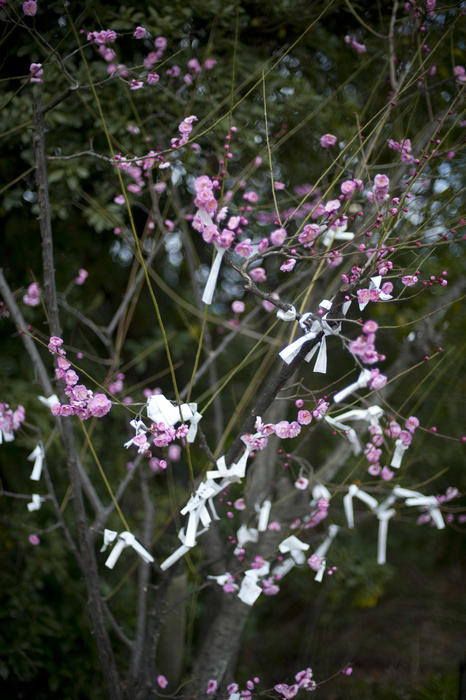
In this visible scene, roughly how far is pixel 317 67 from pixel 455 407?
5.97 feet

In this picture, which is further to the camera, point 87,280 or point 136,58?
point 87,280

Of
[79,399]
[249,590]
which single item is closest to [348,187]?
[79,399]

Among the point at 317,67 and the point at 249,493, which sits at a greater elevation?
the point at 317,67

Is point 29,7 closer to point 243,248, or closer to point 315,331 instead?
point 243,248

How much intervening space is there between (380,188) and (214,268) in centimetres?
53

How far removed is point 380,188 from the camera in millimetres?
1326

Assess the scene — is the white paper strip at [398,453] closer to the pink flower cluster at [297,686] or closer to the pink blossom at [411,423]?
the pink blossom at [411,423]

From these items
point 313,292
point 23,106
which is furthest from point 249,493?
point 23,106

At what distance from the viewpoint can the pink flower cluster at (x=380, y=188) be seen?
123 centimetres

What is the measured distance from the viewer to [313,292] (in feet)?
6.28

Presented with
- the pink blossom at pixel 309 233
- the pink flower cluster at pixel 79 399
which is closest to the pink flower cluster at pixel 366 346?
the pink blossom at pixel 309 233

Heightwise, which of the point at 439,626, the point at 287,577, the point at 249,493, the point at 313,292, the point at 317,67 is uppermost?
the point at 317,67

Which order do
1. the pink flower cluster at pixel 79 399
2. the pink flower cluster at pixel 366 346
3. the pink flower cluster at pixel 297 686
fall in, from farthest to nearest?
the pink flower cluster at pixel 297 686 < the pink flower cluster at pixel 79 399 < the pink flower cluster at pixel 366 346

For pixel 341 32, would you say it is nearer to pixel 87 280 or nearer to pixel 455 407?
pixel 87 280
